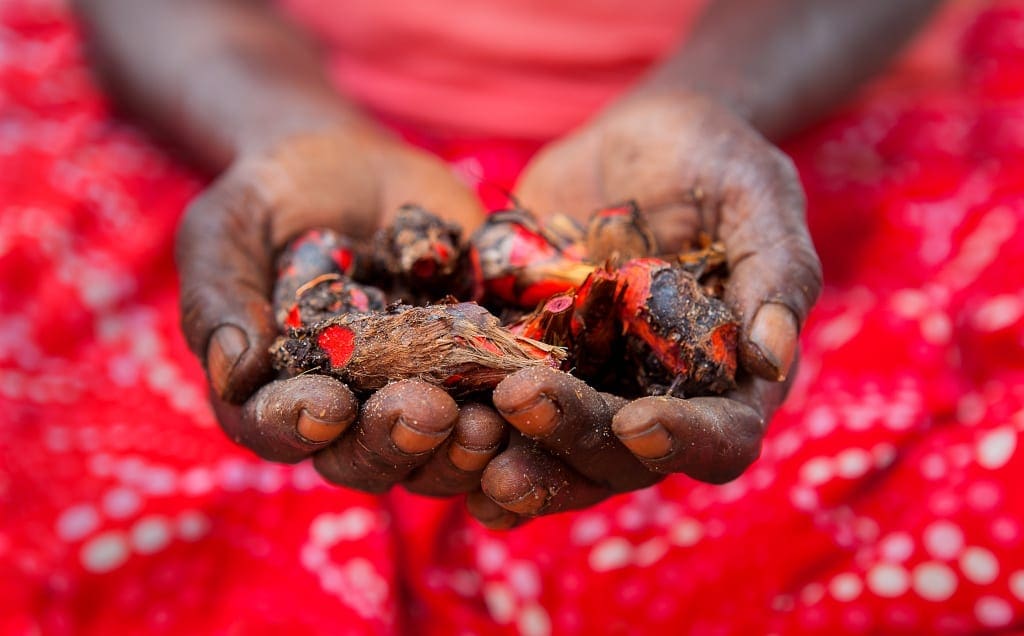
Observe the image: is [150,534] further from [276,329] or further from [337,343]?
[337,343]

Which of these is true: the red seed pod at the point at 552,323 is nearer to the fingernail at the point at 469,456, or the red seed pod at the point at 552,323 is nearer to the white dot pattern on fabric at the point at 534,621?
the fingernail at the point at 469,456

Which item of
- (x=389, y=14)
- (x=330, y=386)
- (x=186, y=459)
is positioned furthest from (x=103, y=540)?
(x=389, y=14)

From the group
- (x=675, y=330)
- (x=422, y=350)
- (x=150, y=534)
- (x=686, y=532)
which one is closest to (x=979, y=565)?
(x=686, y=532)

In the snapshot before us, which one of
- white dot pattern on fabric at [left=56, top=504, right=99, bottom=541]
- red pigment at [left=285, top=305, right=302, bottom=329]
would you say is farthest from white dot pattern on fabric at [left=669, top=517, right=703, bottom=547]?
white dot pattern on fabric at [left=56, top=504, right=99, bottom=541]

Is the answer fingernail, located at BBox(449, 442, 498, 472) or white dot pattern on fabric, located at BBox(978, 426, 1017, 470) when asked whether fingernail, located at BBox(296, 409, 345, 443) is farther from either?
white dot pattern on fabric, located at BBox(978, 426, 1017, 470)

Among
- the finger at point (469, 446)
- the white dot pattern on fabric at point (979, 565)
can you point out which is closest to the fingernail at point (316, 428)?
the finger at point (469, 446)

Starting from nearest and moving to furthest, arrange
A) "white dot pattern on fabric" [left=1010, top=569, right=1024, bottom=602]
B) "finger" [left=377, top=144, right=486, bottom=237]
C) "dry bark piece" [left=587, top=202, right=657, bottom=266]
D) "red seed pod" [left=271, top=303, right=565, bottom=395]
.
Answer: "red seed pod" [left=271, top=303, right=565, bottom=395]
"white dot pattern on fabric" [left=1010, top=569, right=1024, bottom=602]
"dry bark piece" [left=587, top=202, right=657, bottom=266]
"finger" [left=377, top=144, right=486, bottom=237]
